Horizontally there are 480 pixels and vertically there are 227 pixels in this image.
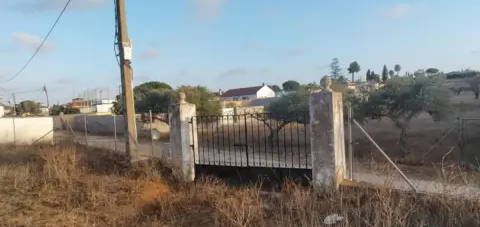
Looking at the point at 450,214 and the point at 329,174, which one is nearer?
the point at 450,214

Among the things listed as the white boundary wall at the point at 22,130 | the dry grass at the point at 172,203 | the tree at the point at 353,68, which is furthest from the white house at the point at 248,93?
the dry grass at the point at 172,203

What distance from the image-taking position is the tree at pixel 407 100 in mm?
17172

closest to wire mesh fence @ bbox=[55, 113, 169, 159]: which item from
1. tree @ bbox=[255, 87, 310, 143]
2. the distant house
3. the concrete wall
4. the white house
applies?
tree @ bbox=[255, 87, 310, 143]

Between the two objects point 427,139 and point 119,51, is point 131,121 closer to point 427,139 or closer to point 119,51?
point 119,51

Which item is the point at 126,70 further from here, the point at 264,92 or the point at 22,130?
the point at 264,92

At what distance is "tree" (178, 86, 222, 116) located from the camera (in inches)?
1275

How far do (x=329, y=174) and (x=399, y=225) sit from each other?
2509 millimetres

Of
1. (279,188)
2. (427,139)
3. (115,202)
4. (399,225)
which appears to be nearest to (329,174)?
(279,188)

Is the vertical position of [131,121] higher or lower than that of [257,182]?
higher

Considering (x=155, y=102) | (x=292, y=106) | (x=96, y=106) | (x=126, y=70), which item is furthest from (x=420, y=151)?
(x=96, y=106)

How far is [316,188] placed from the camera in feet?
24.6

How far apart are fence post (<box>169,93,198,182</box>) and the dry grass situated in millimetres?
396

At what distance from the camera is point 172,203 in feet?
24.2

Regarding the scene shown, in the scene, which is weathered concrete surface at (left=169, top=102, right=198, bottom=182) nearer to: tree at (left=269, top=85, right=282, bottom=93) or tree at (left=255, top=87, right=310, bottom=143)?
tree at (left=255, top=87, right=310, bottom=143)
